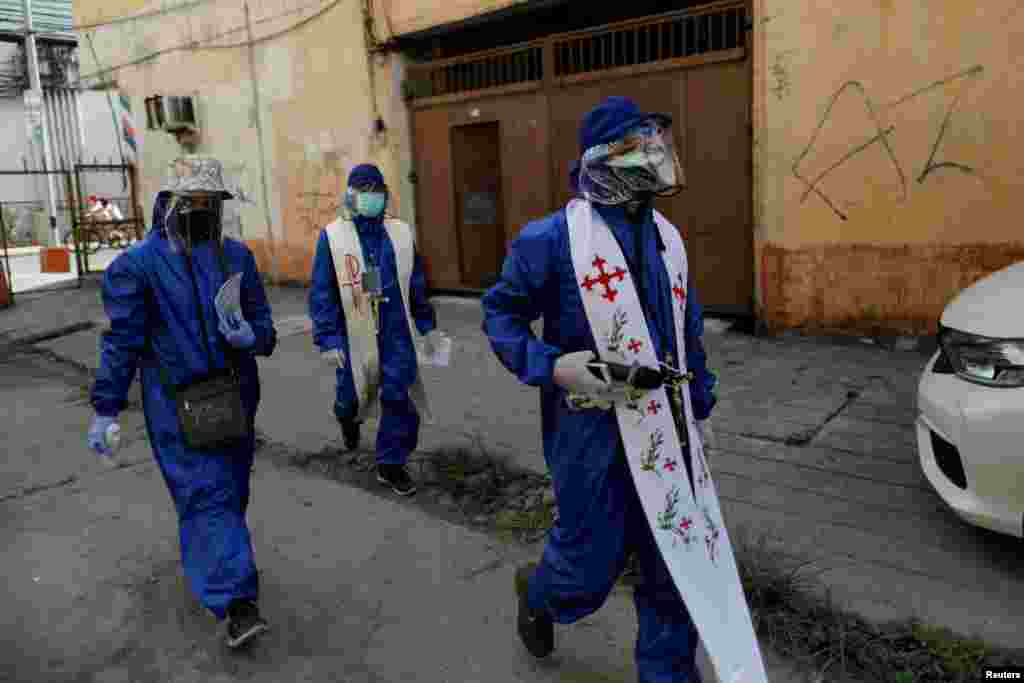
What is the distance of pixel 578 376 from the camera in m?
2.45

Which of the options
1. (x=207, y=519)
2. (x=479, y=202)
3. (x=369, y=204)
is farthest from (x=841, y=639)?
(x=479, y=202)

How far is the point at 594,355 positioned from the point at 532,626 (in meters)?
1.05

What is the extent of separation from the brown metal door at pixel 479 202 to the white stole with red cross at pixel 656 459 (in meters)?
7.08

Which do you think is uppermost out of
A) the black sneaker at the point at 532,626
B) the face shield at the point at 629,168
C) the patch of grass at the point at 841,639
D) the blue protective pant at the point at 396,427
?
the face shield at the point at 629,168

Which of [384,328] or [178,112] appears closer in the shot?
[384,328]

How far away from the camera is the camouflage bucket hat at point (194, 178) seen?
3.29 meters

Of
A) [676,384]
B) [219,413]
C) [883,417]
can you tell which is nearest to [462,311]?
[883,417]

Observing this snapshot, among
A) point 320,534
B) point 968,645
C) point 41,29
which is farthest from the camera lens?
point 41,29

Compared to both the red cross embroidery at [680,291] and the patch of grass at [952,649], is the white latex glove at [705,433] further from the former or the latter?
the patch of grass at [952,649]

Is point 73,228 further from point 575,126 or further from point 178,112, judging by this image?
point 575,126

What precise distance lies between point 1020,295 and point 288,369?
586 cm

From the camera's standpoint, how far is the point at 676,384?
2.62 m

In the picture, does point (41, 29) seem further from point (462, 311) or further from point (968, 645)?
point (968, 645)

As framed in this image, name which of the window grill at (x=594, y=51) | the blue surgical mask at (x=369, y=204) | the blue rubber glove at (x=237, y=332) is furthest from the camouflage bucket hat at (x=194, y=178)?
the window grill at (x=594, y=51)
